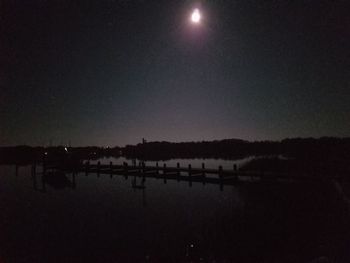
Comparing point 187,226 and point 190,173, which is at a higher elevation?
point 190,173

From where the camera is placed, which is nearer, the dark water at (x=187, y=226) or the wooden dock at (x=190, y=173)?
the dark water at (x=187, y=226)

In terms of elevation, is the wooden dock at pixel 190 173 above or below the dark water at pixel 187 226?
above

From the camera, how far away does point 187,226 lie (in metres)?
17.3

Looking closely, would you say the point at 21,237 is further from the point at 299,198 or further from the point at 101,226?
the point at 299,198

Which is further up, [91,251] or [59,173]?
[59,173]

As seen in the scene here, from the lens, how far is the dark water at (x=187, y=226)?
12539 millimetres

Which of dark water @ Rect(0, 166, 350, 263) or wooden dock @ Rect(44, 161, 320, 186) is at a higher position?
wooden dock @ Rect(44, 161, 320, 186)

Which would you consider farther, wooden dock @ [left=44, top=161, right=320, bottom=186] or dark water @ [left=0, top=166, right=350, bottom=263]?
wooden dock @ [left=44, top=161, right=320, bottom=186]

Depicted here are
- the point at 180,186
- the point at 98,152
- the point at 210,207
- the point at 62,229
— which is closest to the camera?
the point at 62,229

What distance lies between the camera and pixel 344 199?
13289 mm

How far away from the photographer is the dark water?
12.5m

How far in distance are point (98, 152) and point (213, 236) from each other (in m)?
96.7

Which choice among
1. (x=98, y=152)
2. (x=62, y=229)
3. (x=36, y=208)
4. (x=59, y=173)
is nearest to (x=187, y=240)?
(x=62, y=229)

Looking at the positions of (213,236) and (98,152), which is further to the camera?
(98,152)
